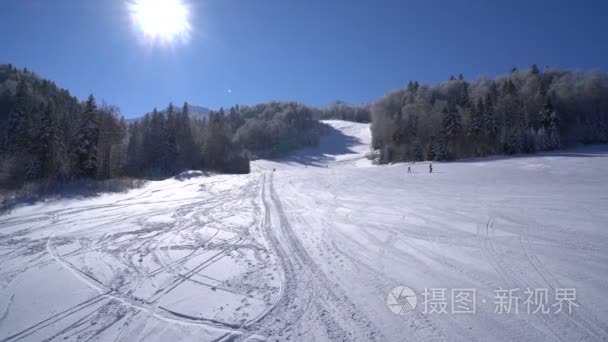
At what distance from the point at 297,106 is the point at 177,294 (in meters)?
126

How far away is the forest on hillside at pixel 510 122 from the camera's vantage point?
45344mm

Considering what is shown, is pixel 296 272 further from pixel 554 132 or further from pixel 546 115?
pixel 546 115

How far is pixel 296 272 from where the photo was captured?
5938 millimetres

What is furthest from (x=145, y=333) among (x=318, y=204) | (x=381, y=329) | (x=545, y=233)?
(x=318, y=204)

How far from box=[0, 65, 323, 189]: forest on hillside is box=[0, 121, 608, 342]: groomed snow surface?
61.9 feet

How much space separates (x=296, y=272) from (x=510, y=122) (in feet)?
181

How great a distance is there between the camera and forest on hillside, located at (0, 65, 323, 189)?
95.2ft

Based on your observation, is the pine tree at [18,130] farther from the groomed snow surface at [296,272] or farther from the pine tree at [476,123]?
the pine tree at [476,123]

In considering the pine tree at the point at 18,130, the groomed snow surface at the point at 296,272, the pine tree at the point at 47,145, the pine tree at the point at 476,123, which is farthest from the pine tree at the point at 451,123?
the pine tree at the point at 18,130

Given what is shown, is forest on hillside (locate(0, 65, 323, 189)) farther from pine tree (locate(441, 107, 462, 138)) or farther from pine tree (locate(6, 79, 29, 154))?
pine tree (locate(441, 107, 462, 138))

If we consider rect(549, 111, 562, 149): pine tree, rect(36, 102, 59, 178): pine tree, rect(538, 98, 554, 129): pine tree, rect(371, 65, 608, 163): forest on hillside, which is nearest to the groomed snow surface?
rect(36, 102, 59, 178): pine tree

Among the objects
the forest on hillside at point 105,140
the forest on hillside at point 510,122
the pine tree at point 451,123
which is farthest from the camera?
the pine tree at point 451,123

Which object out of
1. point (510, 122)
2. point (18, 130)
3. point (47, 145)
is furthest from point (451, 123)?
point (18, 130)

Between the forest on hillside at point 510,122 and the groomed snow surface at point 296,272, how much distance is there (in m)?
38.5
